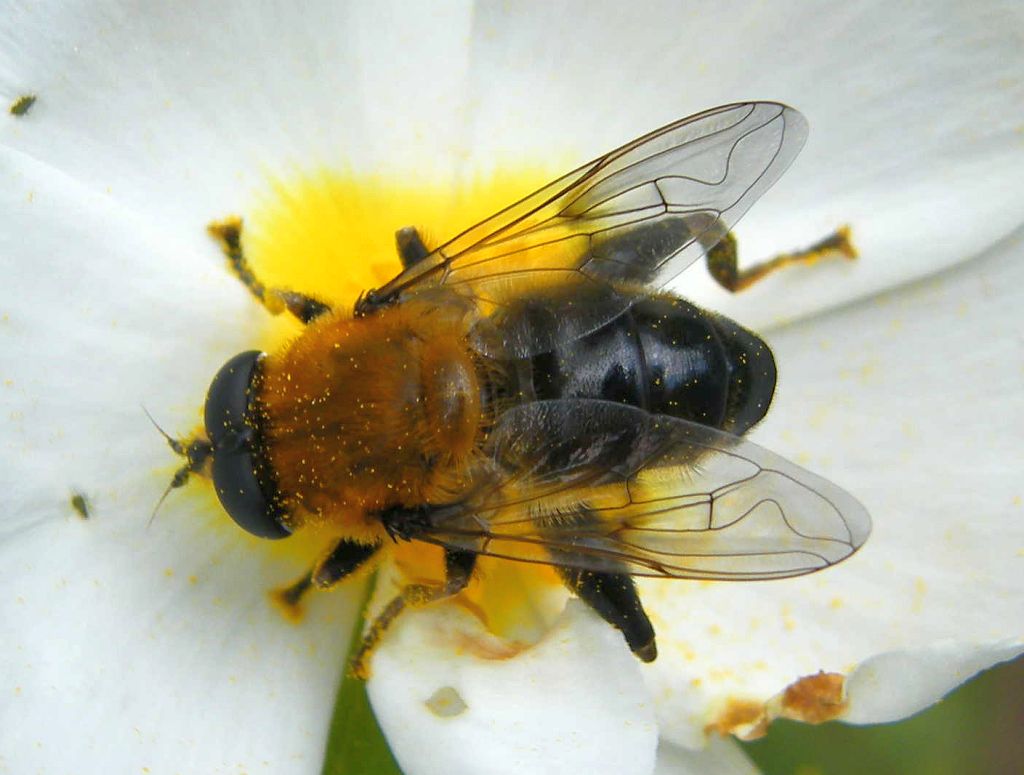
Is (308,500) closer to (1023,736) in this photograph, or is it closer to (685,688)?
(685,688)

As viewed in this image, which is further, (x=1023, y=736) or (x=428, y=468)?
(x=1023, y=736)

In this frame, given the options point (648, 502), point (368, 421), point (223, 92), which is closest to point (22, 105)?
point (223, 92)

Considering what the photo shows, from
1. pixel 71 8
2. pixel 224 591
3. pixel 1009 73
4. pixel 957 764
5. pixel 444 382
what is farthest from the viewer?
pixel 957 764

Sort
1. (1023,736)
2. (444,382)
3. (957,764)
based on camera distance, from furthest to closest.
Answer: (1023,736) → (957,764) → (444,382)

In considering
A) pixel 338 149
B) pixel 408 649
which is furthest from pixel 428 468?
pixel 338 149

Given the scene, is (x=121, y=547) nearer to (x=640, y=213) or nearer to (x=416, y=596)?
(x=416, y=596)

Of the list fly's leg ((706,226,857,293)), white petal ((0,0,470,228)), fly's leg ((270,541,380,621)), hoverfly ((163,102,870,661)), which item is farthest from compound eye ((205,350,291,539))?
fly's leg ((706,226,857,293))

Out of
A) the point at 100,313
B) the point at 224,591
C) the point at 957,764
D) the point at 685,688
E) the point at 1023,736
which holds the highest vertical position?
the point at 100,313
